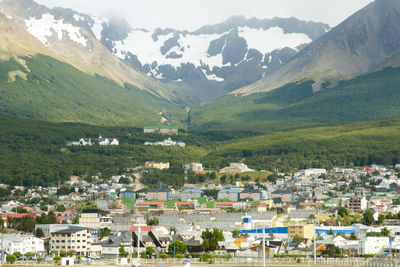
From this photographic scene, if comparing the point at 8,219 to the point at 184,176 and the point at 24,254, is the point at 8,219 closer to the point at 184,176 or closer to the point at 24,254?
the point at 24,254

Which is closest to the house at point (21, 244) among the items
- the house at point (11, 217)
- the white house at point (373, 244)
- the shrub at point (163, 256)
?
the shrub at point (163, 256)

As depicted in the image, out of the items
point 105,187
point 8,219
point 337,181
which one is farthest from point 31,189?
point 337,181

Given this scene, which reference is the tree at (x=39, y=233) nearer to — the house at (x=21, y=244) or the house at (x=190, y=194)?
the house at (x=21, y=244)

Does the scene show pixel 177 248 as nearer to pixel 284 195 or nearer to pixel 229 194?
pixel 284 195

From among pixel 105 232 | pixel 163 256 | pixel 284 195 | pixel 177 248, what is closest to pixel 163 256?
pixel 163 256

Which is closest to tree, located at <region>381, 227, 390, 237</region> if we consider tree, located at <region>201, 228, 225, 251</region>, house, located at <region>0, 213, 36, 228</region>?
tree, located at <region>201, 228, 225, 251</region>
